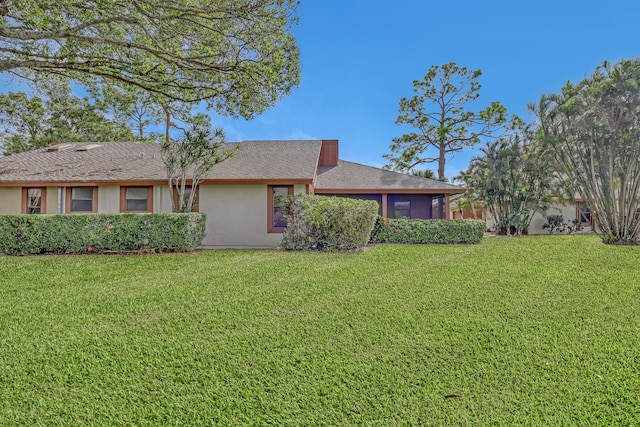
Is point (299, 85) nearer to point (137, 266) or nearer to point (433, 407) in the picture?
point (137, 266)

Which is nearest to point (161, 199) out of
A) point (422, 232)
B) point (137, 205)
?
point (137, 205)

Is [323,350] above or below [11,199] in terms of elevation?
below

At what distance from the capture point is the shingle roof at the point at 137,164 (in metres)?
12.6

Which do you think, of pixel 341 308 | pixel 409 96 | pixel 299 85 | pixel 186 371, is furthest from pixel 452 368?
pixel 409 96

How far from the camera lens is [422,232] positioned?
1228 cm

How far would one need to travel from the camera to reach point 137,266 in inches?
310

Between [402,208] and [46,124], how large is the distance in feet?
97.4

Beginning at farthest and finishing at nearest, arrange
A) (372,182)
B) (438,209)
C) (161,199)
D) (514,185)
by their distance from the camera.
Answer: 1. (438,209)
2. (514,185)
3. (372,182)
4. (161,199)

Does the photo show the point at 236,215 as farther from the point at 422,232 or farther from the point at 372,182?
the point at 422,232

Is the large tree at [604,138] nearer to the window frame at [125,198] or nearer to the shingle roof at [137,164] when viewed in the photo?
the shingle roof at [137,164]

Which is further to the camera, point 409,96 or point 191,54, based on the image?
point 409,96

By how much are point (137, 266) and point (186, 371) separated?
594 centimetres

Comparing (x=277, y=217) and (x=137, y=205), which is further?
(x=137, y=205)

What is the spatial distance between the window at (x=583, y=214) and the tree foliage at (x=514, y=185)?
457cm
